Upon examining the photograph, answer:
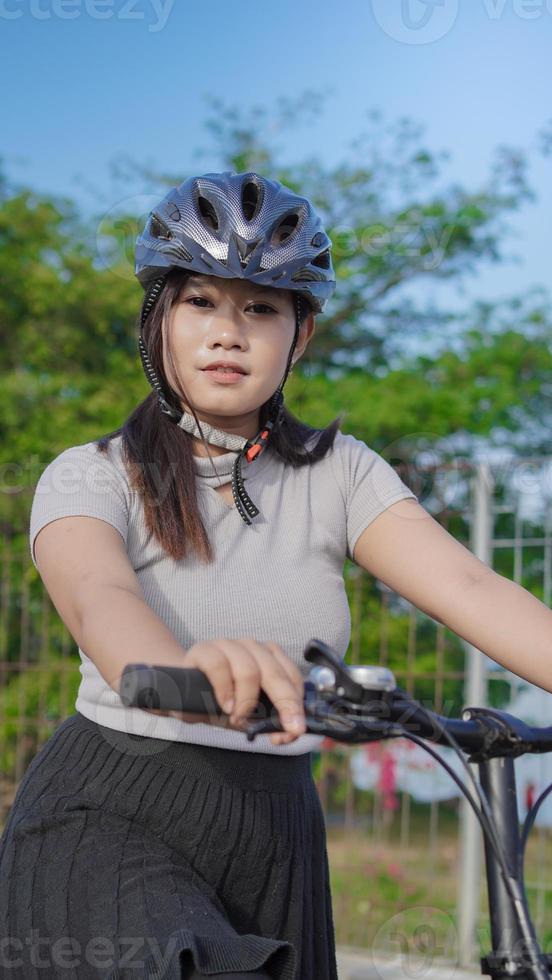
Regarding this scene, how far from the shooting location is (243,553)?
6.88 feet

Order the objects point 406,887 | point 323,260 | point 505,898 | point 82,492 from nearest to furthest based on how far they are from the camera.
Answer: point 505,898
point 82,492
point 323,260
point 406,887

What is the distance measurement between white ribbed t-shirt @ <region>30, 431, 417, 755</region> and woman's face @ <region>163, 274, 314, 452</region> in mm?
130

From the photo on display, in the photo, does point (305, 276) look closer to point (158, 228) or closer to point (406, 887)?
point (158, 228)

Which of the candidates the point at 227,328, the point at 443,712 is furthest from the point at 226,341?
the point at 443,712

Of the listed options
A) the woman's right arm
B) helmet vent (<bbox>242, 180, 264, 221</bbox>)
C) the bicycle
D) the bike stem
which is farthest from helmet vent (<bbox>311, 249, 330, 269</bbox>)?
the bike stem

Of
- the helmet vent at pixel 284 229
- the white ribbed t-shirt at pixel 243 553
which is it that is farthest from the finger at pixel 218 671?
the helmet vent at pixel 284 229

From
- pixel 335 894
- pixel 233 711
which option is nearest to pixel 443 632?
pixel 335 894

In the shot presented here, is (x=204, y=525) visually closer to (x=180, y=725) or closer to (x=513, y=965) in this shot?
(x=180, y=725)

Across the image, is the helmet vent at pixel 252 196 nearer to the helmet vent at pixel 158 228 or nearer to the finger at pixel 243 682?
the helmet vent at pixel 158 228

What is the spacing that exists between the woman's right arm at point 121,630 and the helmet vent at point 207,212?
687mm

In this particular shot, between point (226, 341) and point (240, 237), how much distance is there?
0.21 metres

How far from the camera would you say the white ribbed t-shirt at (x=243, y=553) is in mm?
1945

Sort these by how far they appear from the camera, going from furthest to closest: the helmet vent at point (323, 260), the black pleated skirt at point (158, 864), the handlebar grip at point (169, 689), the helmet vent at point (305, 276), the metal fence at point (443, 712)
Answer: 1. the metal fence at point (443, 712)
2. the helmet vent at point (323, 260)
3. the helmet vent at point (305, 276)
4. the black pleated skirt at point (158, 864)
5. the handlebar grip at point (169, 689)

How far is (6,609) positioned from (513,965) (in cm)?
582
